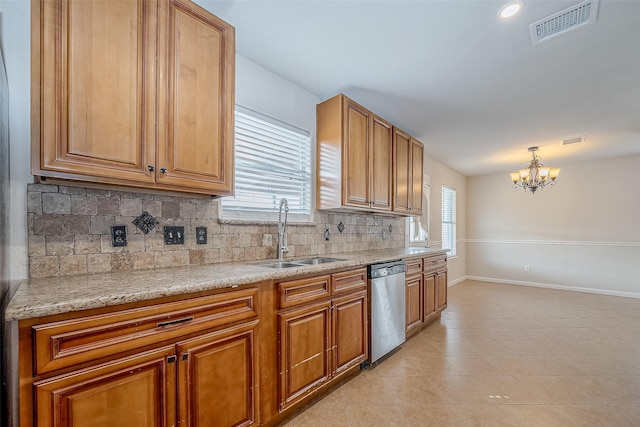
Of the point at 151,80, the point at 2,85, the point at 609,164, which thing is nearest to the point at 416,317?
the point at 151,80

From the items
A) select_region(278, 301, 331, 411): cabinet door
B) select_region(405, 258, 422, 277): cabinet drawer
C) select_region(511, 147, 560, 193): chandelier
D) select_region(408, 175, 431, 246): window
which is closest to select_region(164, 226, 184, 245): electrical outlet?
select_region(278, 301, 331, 411): cabinet door

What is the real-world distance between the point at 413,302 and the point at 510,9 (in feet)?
8.43

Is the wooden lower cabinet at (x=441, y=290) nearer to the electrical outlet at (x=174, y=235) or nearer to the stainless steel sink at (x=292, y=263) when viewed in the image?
the stainless steel sink at (x=292, y=263)

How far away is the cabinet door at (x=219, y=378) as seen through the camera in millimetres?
1247

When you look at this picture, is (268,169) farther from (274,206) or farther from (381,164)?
(381,164)

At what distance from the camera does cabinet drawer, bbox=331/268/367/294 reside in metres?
2.04

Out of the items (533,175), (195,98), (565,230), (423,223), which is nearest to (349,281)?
(195,98)

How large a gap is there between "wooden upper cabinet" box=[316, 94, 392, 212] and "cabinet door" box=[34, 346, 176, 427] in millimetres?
1855

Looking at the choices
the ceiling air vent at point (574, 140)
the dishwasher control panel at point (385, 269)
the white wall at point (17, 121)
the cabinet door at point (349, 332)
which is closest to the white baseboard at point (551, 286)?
the ceiling air vent at point (574, 140)

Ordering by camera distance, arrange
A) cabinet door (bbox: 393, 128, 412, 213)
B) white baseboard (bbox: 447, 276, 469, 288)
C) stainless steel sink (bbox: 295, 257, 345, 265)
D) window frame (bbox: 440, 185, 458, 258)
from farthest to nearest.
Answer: white baseboard (bbox: 447, 276, 469, 288), window frame (bbox: 440, 185, 458, 258), cabinet door (bbox: 393, 128, 412, 213), stainless steel sink (bbox: 295, 257, 345, 265)

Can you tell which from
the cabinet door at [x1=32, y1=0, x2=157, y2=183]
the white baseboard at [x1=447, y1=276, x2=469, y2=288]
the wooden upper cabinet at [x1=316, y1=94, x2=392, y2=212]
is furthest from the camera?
the white baseboard at [x1=447, y1=276, x2=469, y2=288]

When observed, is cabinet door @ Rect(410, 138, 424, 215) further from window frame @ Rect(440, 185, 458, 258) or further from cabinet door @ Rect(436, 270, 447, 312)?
window frame @ Rect(440, 185, 458, 258)

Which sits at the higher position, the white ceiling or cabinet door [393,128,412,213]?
the white ceiling

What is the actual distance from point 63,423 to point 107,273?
2.36 feet
